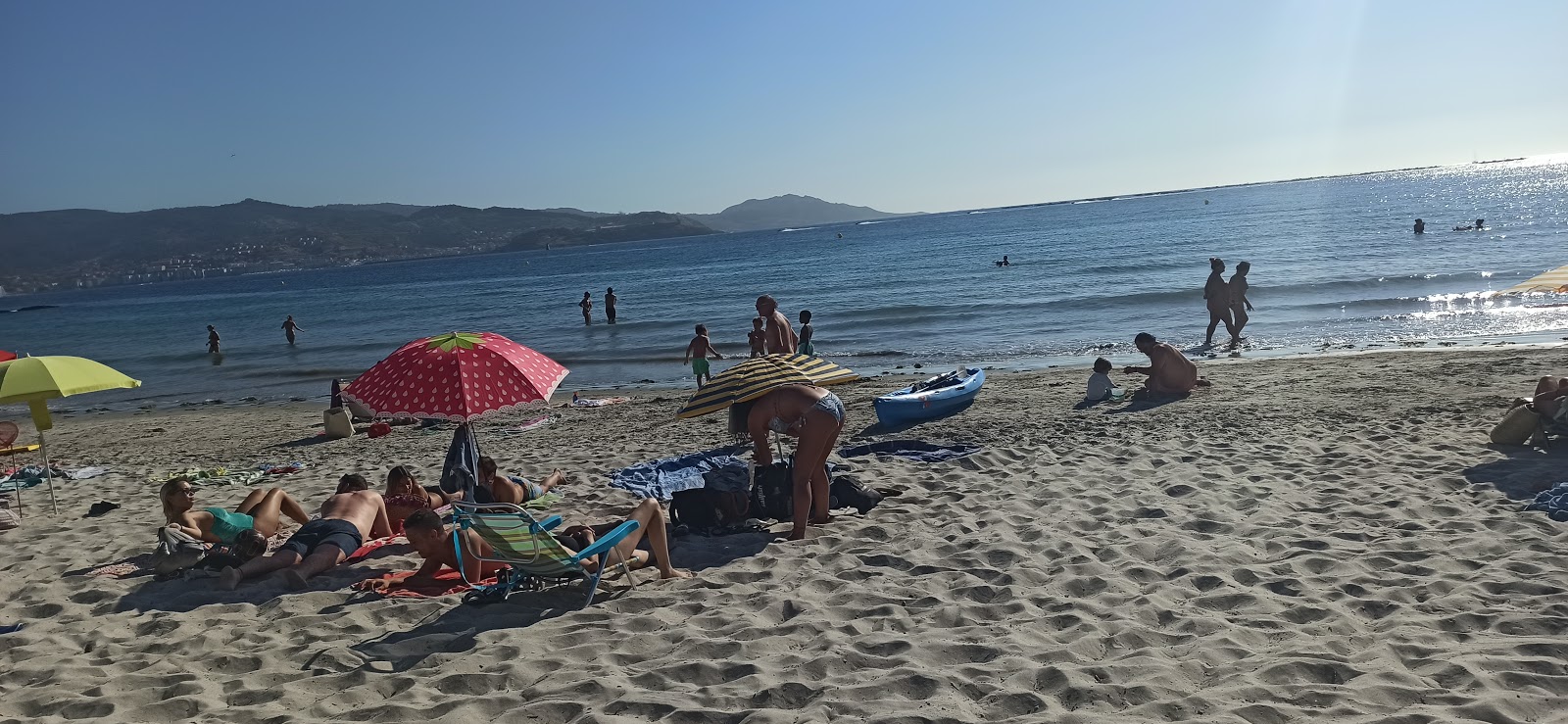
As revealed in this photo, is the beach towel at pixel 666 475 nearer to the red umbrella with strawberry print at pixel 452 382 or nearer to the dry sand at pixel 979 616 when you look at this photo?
the dry sand at pixel 979 616

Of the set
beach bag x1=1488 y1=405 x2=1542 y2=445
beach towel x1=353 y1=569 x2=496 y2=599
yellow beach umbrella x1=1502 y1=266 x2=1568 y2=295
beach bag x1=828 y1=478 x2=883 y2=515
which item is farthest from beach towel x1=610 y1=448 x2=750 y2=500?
yellow beach umbrella x1=1502 y1=266 x2=1568 y2=295

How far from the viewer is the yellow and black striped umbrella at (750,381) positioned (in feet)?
19.3

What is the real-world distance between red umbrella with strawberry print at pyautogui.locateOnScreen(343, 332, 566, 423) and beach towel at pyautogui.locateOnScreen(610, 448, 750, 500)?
1.77 meters

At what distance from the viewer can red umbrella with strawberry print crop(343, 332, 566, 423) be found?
5914mm

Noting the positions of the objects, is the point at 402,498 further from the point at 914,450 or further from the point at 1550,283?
the point at 1550,283

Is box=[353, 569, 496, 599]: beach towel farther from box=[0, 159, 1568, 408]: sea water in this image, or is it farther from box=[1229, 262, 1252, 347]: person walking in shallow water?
box=[1229, 262, 1252, 347]: person walking in shallow water

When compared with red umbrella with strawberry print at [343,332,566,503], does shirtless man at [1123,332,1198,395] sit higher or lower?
lower

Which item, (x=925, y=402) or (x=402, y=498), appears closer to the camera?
(x=402, y=498)

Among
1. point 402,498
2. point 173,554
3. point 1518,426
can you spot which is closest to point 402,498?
point 402,498

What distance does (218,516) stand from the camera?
6.34 metres

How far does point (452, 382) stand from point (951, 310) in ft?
73.4

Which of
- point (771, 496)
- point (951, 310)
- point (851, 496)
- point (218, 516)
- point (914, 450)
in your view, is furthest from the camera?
point (951, 310)

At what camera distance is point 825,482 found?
653 cm

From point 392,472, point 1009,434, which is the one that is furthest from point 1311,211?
point 392,472
